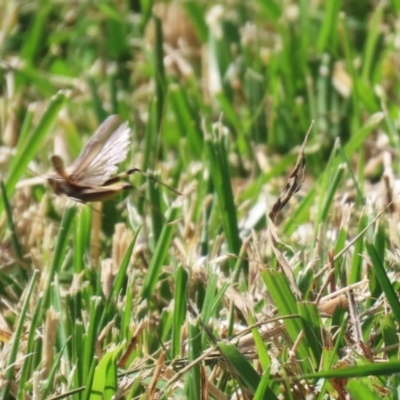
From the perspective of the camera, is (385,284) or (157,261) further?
(157,261)

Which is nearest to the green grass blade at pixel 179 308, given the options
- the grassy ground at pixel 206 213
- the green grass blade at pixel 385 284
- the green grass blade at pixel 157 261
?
the grassy ground at pixel 206 213

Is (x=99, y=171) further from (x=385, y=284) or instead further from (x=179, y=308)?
(x=385, y=284)

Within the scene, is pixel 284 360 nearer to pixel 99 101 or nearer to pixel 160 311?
pixel 160 311

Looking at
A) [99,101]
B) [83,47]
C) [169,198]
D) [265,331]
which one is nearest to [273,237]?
[265,331]

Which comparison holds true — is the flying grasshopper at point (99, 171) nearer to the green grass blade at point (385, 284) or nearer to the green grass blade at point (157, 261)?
the green grass blade at point (157, 261)

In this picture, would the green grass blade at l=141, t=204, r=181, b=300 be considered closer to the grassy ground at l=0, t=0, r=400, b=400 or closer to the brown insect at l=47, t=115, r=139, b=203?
the grassy ground at l=0, t=0, r=400, b=400

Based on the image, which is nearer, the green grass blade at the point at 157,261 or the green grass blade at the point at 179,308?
the green grass blade at the point at 179,308

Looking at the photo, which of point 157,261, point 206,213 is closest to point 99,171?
point 157,261
